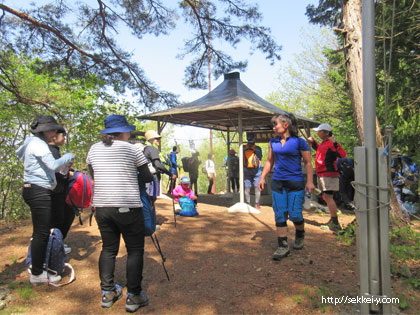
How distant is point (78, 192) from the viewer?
3.83 meters

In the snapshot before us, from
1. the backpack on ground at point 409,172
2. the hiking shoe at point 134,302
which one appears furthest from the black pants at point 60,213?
the backpack on ground at point 409,172

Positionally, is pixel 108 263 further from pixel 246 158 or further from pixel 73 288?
pixel 246 158

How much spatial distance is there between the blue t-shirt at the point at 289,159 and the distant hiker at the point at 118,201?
196 cm

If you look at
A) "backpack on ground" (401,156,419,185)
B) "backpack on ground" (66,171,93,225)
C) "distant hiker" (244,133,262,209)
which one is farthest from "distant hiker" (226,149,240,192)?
"backpack on ground" (66,171,93,225)

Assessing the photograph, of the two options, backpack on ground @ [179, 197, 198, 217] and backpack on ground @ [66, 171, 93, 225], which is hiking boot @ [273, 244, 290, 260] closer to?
backpack on ground @ [66, 171, 93, 225]

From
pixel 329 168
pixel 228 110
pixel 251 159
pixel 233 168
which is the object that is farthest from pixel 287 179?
pixel 233 168

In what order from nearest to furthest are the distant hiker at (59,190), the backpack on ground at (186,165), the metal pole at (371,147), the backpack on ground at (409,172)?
the metal pole at (371,147), the distant hiker at (59,190), the backpack on ground at (409,172), the backpack on ground at (186,165)

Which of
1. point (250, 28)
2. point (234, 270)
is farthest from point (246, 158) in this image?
point (234, 270)

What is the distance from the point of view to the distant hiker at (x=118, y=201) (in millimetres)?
2773

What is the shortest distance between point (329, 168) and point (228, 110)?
4357 mm

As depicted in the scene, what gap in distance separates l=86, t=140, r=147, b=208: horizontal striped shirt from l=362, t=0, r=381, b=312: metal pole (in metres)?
1.94

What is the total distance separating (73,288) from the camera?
11.3 feet

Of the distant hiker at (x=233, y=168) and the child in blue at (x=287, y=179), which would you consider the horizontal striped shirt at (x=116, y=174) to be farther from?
the distant hiker at (x=233, y=168)

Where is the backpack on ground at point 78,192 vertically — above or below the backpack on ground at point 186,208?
above
